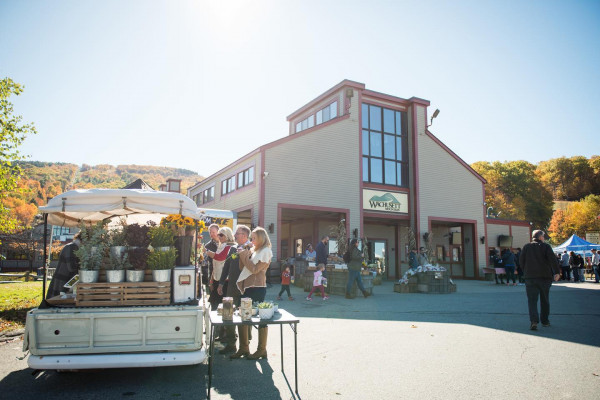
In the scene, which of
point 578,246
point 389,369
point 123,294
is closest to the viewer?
point 123,294

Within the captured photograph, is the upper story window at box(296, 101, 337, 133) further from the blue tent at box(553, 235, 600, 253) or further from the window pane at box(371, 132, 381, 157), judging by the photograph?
the blue tent at box(553, 235, 600, 253)

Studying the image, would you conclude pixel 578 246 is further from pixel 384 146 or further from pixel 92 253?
pixel 92 253

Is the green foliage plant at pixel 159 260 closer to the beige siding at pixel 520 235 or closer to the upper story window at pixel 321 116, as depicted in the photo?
the upper story window at pixel 321 116

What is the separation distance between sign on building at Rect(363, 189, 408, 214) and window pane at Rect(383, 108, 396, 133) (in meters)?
3.77

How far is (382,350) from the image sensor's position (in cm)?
604

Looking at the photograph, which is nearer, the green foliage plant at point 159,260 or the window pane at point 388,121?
the green foliage plant at point 159,260

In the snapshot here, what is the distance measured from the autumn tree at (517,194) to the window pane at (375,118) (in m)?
38.8

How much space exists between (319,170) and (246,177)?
3777mm

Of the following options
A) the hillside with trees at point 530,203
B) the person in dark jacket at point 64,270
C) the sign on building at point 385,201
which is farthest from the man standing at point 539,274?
the hillside with trees at point 530,203

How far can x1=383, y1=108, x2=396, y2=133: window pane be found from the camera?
22994mm

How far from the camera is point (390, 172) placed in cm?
2266

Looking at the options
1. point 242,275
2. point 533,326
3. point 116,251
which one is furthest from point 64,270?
point 533,326

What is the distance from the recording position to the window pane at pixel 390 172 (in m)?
22.5

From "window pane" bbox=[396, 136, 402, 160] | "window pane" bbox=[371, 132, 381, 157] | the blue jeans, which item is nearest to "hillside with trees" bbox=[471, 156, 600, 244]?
"window pane" bbox=[396, 136, 402, 160]
